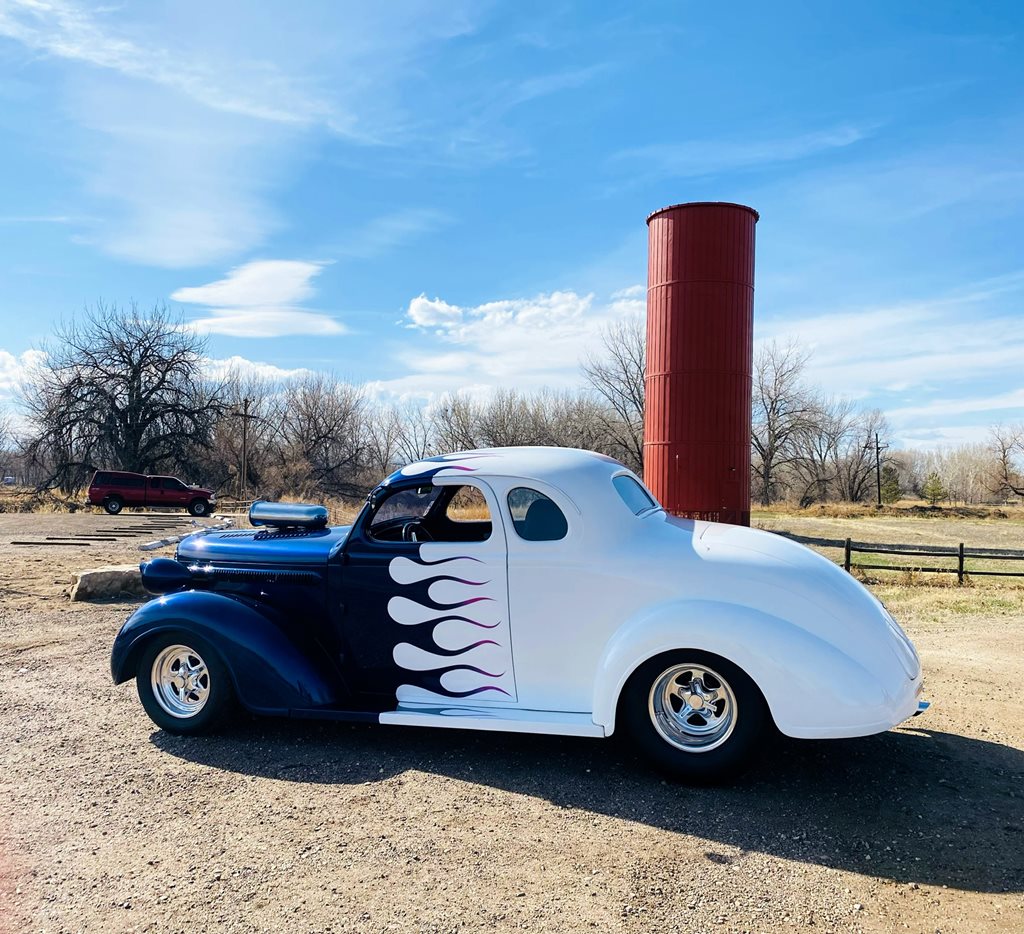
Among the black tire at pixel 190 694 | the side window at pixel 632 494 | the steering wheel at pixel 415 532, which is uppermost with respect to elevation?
the side window at pixel 632 494

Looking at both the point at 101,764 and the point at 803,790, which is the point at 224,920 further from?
the point at 803,790

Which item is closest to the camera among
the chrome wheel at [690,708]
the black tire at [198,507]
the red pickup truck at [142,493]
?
the chrome wheel at [690,708]

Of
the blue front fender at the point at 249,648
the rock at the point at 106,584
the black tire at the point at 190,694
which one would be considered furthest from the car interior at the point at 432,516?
the rock at the point at 106,584

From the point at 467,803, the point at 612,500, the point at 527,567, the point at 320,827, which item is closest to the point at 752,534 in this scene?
the point at 612,500

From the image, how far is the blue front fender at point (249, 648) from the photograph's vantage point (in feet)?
16.2

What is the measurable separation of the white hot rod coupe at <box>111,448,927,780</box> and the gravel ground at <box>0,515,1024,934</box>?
13.0 inches

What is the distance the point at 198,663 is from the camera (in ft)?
17.4

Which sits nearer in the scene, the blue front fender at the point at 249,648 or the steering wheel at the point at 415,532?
the blue front fender at the point at 249,648

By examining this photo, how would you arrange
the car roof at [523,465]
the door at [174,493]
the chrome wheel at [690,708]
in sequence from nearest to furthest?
the chrome wheel at [690,708], the car roof at [523,465], the door at [174,493]

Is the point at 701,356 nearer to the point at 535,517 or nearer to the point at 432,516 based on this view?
the point at 432,516

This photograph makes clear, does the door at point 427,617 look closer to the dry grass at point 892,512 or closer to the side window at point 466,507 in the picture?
the side window at point 466,507

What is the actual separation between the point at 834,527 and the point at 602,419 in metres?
21.9

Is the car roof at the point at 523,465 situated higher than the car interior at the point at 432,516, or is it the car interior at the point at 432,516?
the car roof at the point at 523,465

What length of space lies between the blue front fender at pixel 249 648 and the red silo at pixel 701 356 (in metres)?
13.3
